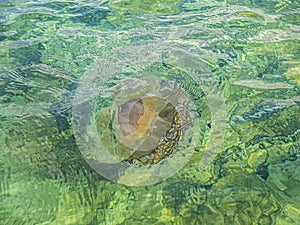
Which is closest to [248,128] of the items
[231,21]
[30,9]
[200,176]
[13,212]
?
[200,176]

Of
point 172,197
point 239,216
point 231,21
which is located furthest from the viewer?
point 231,21

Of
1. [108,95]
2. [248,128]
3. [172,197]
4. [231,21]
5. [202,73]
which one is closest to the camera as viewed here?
[172,197]

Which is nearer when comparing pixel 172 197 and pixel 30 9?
pixel 172 197

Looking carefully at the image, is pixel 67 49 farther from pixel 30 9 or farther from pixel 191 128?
pixel 191 128

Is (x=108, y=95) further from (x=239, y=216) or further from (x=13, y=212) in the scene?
(x=239, y=216)

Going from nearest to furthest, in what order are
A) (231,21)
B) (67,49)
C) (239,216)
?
(239,216) → (67,49) → (231,21)

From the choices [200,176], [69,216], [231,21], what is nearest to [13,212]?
[69,216]
